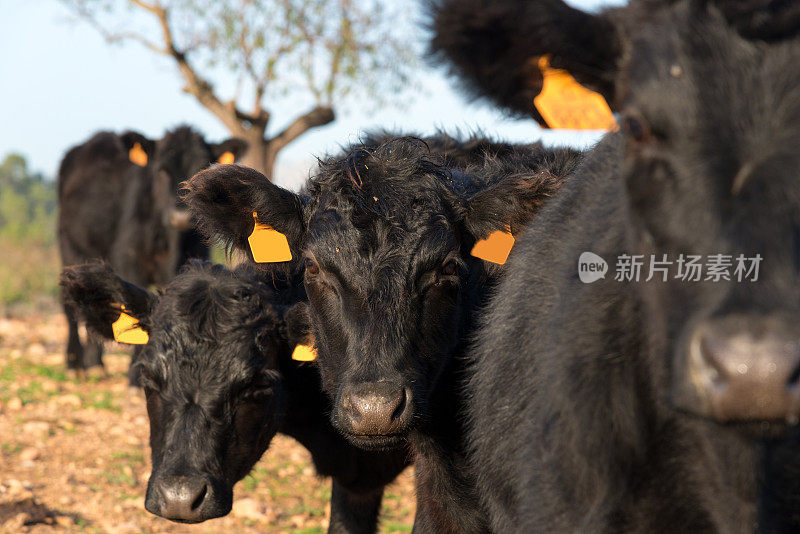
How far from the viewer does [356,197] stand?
150 inches

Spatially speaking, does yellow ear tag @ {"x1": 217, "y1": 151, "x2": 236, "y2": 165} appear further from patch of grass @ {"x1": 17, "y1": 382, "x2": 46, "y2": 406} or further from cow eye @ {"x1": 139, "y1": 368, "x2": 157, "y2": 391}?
cow eye @ {"x1": 139, "y1": 368, "x2": 157, "y2": 391}

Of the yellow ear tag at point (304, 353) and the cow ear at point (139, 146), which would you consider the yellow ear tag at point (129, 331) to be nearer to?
the yellow ear tag at point (304, 353)

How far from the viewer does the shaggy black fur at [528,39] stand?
2234mm

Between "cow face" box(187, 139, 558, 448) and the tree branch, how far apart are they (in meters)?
11.9

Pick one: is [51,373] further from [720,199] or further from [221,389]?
[720,199]

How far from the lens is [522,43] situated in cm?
236

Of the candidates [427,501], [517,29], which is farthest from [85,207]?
[517,29]

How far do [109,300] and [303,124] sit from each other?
38.5 ft

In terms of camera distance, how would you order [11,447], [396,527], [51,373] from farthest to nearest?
[51,373], [11,447], [396,527]

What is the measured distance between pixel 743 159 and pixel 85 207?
1130cm

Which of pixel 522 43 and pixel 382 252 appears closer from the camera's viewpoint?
pixel 522 43

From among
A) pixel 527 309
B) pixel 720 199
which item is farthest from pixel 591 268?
pixel 720 199

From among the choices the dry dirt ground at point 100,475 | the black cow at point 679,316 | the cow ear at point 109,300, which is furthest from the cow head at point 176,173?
the black cow at point 679,316

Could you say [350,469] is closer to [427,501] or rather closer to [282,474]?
[427,501]
